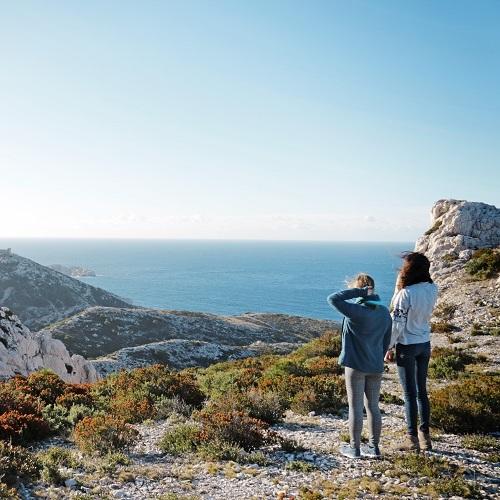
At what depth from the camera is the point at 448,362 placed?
15.9 metres

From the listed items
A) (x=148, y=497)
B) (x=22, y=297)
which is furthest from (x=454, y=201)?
(x=22, y=297)

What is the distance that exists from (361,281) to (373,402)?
204cm

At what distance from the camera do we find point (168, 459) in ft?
26.3

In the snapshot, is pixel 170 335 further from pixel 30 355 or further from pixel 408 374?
pixel 408 374

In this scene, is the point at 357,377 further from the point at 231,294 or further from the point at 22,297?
the point at 231,294

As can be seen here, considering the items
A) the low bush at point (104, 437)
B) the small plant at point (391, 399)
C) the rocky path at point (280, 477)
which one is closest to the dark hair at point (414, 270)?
the rocky path at point (280, 477)

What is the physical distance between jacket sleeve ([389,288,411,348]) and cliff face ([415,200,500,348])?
15.9 meters

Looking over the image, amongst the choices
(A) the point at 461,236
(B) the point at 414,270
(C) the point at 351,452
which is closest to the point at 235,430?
(C) the point at 351,452

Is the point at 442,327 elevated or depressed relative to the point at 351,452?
depressed

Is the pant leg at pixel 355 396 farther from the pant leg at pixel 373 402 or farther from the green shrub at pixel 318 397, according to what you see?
the green shrub at pixel 318 397

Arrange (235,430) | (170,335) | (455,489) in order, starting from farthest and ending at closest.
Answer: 1. (170,335)
2. (235,430)
3. (455,489)

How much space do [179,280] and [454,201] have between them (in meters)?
165

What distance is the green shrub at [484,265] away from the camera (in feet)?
96.8

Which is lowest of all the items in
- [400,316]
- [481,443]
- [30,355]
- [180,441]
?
[30,355]
